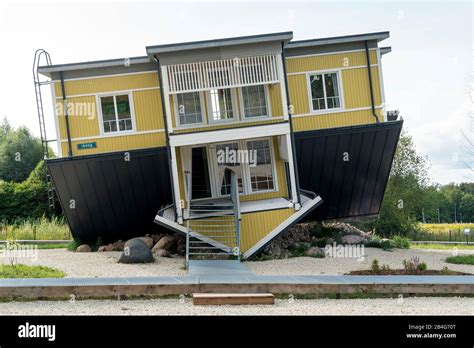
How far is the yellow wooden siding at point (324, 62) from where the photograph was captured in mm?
23125

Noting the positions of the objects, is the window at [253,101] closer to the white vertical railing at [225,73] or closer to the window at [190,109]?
the white vertical railing at [225,73]

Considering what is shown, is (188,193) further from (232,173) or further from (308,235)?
(308,235)

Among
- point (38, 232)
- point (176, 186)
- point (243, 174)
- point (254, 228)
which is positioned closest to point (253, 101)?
point (243, 174)

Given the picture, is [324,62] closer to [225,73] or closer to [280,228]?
[225,73]

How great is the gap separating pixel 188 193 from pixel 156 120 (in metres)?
2.72

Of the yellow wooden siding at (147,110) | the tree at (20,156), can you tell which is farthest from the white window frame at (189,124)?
the tree at (20,156)

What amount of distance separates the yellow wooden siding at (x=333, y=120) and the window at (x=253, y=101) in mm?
1128

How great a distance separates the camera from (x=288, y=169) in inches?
898

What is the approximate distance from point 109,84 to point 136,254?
622 centimetres

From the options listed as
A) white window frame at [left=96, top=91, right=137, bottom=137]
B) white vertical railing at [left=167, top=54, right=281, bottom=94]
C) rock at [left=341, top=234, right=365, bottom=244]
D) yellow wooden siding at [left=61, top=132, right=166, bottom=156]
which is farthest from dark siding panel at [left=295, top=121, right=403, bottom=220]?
white window frame at [left=96, top=91, right=137, bottom=137]

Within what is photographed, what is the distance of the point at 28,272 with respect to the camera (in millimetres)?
17203

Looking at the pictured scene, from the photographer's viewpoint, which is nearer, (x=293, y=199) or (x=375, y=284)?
(x=375, y=284)
